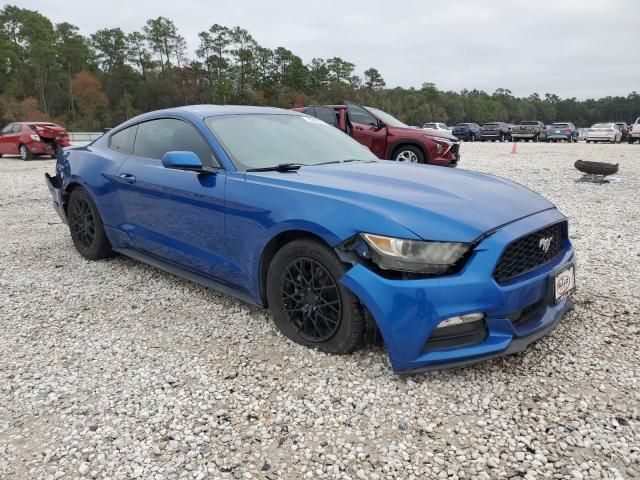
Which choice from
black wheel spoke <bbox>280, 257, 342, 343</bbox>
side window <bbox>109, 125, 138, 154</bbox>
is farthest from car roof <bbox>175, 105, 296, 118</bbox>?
black wheel spoke <bbox>280, 257, 342, 343</bbox>

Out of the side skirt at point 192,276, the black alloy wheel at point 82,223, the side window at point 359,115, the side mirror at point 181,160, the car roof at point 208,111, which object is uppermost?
the side window at point 359,115

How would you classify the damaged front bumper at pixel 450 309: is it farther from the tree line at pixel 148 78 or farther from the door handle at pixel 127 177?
the tree line at pixel 148 78

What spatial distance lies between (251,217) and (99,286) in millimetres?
1869

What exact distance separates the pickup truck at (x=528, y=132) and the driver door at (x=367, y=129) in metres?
29.4

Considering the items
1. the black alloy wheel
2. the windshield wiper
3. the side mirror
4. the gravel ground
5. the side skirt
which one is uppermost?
the side mirror

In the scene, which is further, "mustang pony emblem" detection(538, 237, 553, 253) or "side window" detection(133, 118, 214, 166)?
"side window" detection(133, 118, 214, 166)

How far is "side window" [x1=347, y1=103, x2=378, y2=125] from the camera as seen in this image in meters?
9.84

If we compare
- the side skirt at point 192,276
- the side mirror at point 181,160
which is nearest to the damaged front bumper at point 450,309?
the side skirt at point 192,276

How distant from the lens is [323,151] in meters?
3.56

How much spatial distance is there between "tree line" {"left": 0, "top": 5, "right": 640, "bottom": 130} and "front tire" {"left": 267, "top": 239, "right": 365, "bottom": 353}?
182 feet

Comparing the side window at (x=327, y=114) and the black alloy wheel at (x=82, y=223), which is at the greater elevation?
the side window at (x=327, y=114)

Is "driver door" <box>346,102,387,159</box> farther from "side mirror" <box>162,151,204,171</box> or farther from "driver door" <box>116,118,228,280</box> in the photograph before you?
"side mirror" <box>162,151,204,171</box>

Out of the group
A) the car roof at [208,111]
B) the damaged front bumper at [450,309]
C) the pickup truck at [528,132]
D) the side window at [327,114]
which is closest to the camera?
the damaged front bumper at [450,309]

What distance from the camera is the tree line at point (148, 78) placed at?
58719 mm
